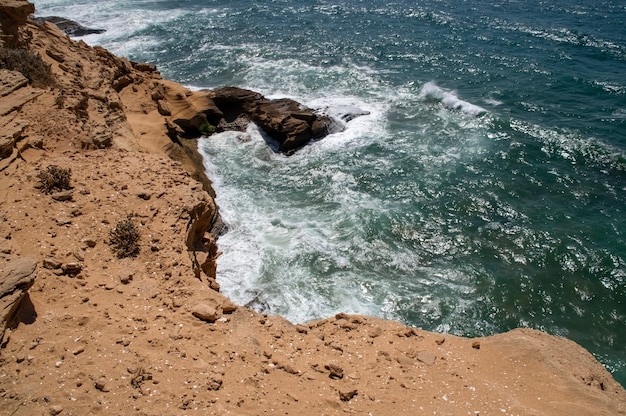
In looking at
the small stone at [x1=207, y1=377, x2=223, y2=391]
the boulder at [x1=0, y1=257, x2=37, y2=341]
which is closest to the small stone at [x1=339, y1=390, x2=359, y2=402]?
the small stone at [x1=207, y1=377, x2=223, y2=391]

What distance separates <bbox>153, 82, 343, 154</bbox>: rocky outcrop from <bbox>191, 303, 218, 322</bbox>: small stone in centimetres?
1407

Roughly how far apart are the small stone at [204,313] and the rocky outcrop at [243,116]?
→ 46.2ft

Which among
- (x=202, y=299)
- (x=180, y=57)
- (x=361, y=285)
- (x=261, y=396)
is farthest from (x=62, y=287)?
(x=180, y=57)

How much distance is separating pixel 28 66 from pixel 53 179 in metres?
6.03

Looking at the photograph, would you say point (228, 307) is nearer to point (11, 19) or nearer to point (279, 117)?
point (11, 19)

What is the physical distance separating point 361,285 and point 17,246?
950 cm

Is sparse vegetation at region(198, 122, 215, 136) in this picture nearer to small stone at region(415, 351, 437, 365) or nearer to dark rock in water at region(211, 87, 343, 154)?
dark rock in water at region(211, 87, 343, 154)

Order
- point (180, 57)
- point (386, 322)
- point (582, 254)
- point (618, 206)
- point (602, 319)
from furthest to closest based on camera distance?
point (180, 57) < point (618, 206) < point (582, 254) < point (602, 319) < point (386, 322)

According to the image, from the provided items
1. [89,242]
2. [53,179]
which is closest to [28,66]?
[53,179]

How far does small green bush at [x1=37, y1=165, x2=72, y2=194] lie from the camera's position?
956cm

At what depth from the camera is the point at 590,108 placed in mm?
24594

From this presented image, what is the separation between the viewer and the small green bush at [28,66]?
13.1 m

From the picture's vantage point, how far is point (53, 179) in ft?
31.4

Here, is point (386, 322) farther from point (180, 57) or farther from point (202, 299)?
point (180, 57)
